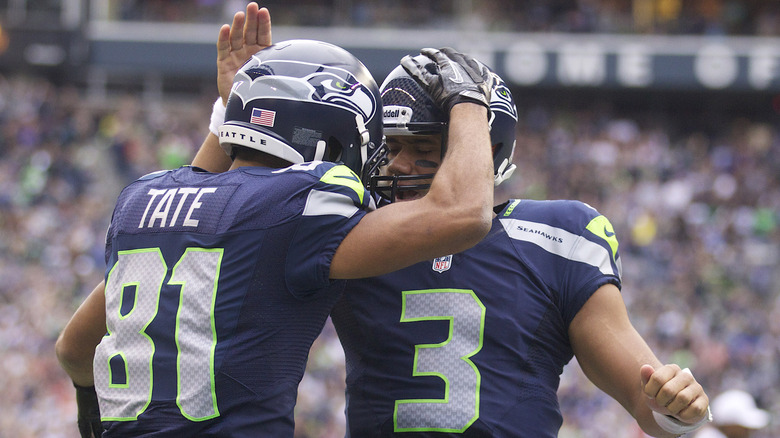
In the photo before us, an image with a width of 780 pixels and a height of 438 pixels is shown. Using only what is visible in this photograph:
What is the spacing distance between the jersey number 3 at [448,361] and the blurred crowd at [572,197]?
8736 millimetres

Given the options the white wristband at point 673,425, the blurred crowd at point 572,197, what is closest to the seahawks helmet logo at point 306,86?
the white wristband at point 673,425

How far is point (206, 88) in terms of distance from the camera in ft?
70.7

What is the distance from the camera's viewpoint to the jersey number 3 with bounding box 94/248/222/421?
245 centimetres

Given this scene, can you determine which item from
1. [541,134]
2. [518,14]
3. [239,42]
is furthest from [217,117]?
[518,14]

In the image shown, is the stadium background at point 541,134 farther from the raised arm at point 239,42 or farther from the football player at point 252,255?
the football player at point 252,255

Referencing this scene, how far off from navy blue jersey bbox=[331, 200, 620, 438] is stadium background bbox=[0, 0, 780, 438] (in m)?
9.27

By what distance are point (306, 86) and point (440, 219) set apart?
1.89ft

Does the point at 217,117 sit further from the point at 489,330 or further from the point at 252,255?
the point at 489,330

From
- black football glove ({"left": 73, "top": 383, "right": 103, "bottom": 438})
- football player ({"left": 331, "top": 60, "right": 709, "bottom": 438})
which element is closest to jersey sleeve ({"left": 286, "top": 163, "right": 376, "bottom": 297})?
football player ({"left": 331, "top": 60, "right": 709, "bottom": 438})

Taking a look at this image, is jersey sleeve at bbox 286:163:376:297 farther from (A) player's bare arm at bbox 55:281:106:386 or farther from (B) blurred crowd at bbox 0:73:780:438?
(B) blurred crowd at bbox 0:73:780:438

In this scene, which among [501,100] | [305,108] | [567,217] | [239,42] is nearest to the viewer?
[305,108]

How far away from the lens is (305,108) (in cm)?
276

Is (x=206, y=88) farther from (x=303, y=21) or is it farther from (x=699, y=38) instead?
(x=699, y=38)

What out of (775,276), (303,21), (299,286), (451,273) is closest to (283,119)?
(299,286)
